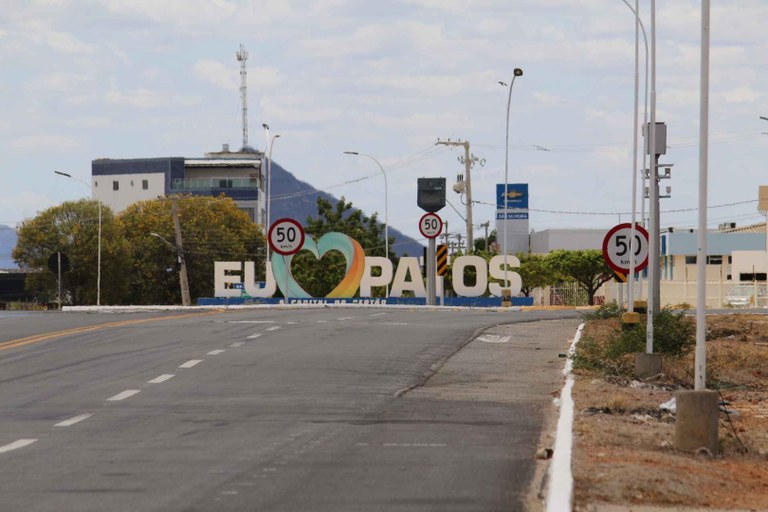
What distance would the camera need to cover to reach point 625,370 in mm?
22297

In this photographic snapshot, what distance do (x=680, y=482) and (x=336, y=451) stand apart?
9.62ft

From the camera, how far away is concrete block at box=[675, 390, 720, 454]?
12.1 metres

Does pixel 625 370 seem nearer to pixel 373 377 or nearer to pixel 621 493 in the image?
pixel 373 377

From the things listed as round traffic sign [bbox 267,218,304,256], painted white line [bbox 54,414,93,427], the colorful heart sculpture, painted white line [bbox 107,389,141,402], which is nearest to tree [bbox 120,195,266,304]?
the colorful heart sculpture

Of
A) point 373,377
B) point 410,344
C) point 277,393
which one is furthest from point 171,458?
point 410,344

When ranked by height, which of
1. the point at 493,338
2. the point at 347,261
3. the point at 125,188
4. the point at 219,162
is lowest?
the point at 493,338

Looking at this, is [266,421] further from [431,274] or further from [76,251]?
[76,251]

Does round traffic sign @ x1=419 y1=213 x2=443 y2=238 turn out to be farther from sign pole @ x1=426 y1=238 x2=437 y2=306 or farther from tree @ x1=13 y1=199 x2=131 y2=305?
tree @ x1=13 y1=199 x2=131 y2=305

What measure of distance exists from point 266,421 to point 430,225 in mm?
50436

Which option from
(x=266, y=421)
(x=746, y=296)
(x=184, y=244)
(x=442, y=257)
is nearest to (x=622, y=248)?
(x=266, y=421)

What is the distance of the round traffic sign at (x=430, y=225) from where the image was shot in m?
63.9

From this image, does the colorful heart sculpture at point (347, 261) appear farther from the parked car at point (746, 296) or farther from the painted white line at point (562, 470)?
the painted white line at point (562, 470)

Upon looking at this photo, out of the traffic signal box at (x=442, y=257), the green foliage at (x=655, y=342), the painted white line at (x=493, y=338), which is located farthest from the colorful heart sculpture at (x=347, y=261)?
the green foliage at (x=655, y=342)

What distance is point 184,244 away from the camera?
11619 centimetres
